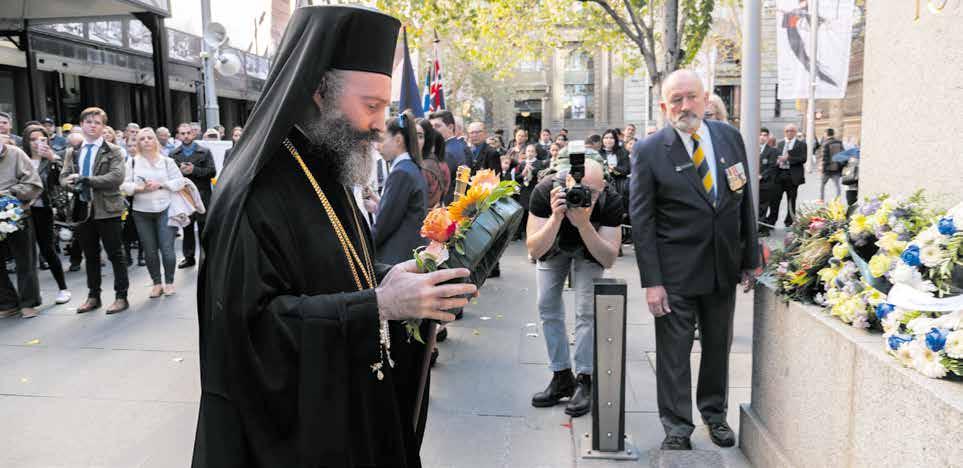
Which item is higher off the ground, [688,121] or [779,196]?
[688,121]

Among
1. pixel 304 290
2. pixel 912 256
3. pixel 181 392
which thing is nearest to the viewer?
pixel 304 290

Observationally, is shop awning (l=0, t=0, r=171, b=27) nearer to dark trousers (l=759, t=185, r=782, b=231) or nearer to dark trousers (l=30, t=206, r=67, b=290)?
dark trousers (l=30, t=206, r=67, b=290)

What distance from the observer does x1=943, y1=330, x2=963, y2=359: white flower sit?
2.09 metres

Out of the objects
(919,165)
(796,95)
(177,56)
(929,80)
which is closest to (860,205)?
(919,165)

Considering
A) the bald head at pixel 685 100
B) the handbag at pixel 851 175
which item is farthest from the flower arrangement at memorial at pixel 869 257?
the handbag at pixel 851 175

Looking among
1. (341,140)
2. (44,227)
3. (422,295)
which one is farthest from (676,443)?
(44,227)

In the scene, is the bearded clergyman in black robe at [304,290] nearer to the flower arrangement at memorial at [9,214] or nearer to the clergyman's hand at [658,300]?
the clergyman's hand at [658,300]

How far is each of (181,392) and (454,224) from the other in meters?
3.95

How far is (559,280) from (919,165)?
7.19 ft

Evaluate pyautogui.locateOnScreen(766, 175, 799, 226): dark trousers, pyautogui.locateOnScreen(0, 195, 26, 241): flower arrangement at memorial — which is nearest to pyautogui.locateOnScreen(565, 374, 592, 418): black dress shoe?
pyautogui.locateOnScreen(0, 195, 26, 241): flower arrangement at memorial

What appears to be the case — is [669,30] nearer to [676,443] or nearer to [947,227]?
[676,443]

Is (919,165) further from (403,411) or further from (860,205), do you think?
(403,411)

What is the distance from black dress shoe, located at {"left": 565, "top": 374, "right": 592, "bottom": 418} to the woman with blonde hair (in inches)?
218

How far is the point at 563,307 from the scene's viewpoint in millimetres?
4773
